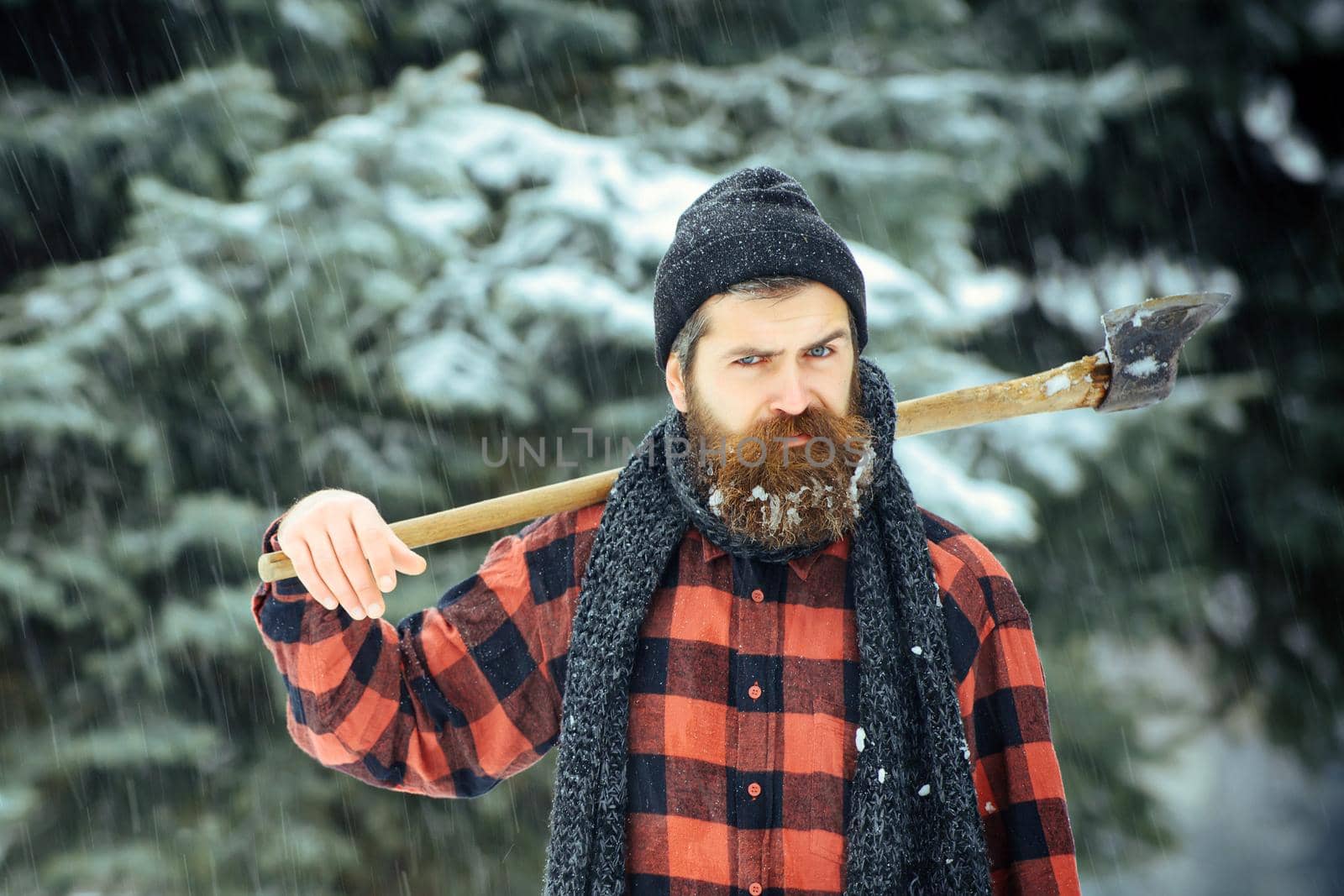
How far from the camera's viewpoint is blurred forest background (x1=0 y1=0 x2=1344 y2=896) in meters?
3.89

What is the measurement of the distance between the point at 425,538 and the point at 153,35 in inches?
141

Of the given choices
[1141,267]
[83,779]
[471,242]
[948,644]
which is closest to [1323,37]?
[1141,267]

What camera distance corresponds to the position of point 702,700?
162cm

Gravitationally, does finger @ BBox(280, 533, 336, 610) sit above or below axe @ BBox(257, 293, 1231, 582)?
below

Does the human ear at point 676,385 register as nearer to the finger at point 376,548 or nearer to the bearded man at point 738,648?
the bearded man at point 738,648

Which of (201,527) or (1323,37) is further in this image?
(1323,37)

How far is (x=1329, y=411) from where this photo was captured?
5523mm

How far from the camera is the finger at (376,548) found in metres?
1.52

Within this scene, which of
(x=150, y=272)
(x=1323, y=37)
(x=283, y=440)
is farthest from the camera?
(x=1323, y=37)

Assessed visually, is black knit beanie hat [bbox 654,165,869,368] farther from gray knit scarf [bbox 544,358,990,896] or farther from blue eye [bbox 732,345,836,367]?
gray knit scarf [bbox 544,358,990,896]

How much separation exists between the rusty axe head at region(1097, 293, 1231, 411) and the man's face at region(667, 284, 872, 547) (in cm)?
47

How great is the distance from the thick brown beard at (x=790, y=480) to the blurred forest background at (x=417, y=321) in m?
2.23

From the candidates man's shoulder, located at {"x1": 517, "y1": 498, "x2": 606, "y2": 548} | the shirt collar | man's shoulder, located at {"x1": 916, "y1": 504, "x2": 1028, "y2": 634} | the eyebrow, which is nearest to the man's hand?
man's shoulder, located at {"x1": 517, "y1": 498, "x2": 606, "y2": 548}

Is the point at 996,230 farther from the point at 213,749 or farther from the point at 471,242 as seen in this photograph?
the point at 213,749
